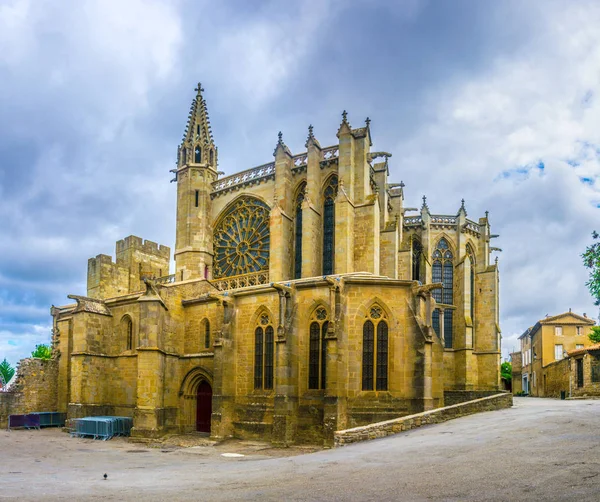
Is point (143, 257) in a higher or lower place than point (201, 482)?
higher

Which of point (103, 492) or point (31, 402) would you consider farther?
point (31, 402)

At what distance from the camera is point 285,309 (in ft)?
73.9

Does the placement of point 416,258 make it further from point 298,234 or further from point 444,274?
point 298,234

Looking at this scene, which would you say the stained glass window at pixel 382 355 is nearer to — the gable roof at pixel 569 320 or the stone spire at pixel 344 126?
the stone spire at pixel 344 126

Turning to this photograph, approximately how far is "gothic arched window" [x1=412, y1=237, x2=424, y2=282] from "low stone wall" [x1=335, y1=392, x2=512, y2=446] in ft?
51.9

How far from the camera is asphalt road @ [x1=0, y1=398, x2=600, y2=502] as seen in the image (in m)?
9.62

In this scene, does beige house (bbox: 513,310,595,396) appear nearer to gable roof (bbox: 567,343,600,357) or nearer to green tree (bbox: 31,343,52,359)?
gable roof (bbox: 567,343,600,357)

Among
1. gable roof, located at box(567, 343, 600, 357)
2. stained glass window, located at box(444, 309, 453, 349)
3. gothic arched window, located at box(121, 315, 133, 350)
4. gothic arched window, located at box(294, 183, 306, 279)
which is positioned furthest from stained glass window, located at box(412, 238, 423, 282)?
gothic arched window, located at box(121, 315, 133, 350)

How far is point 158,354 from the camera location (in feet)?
83.0

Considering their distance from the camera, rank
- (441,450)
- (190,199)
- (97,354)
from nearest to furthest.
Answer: (441,450)
(97,354)
(190,199)

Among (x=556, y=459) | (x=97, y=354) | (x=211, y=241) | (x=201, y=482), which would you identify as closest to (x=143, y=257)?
(x=211, y=241)

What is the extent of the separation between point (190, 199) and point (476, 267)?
20278 mm

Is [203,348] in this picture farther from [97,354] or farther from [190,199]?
[190,199]

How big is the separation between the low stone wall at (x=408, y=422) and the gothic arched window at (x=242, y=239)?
46.1 feet
